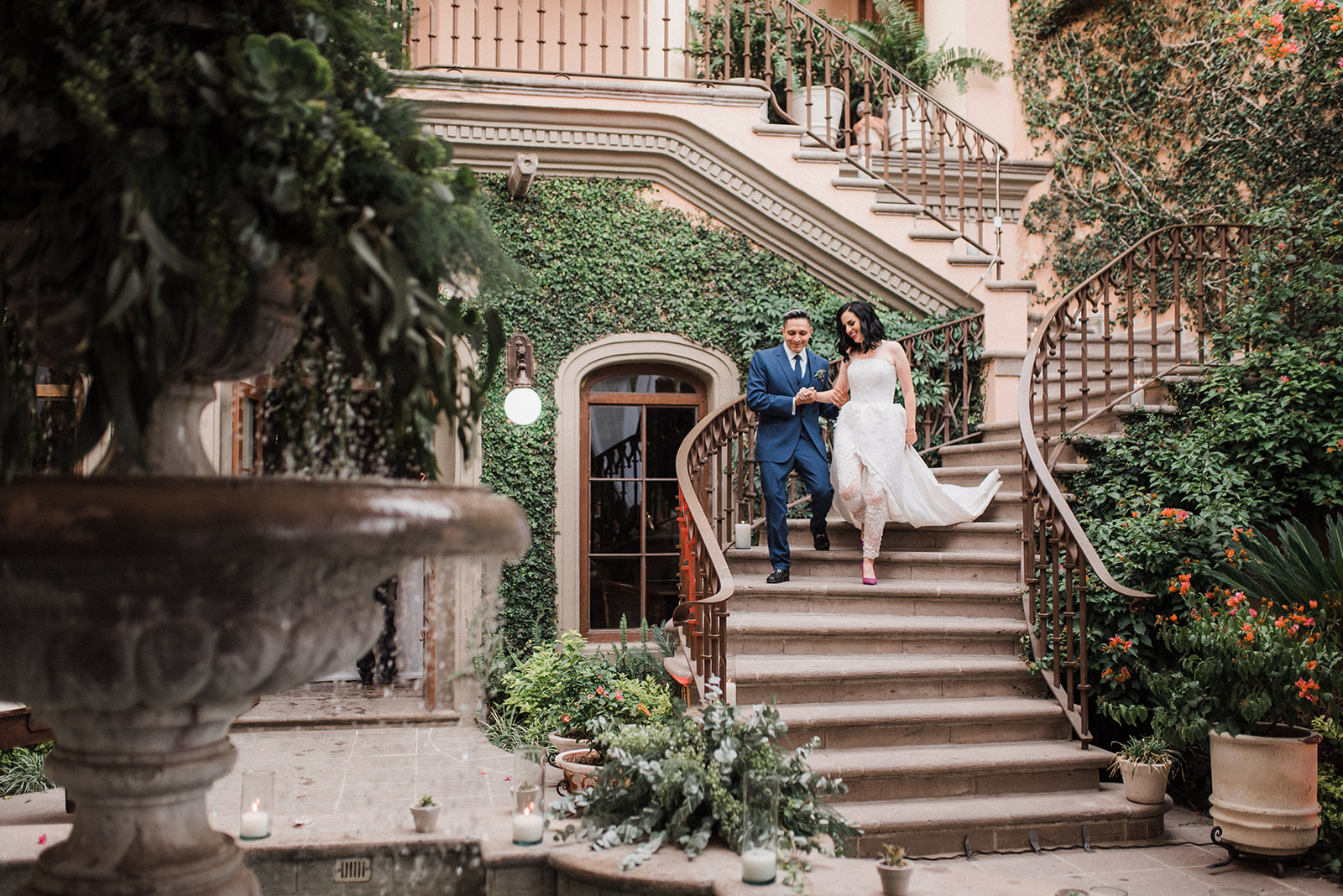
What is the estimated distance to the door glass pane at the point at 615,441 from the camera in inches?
347

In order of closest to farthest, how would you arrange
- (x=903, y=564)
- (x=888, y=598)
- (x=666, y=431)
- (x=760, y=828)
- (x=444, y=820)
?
1. (x=760, y=828)
2. (x=444, y=820)
3. (x=888, y=598)
4. (x=903, y=564)
5. (x=666, y=431)

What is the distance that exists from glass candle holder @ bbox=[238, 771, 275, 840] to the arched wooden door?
497 centimetres

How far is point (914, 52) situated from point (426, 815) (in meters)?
9.46

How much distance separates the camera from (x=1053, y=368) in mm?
8641

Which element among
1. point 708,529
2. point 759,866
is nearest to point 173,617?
point 759,866

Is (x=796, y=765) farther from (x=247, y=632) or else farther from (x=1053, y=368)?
(x=1053, y=368)

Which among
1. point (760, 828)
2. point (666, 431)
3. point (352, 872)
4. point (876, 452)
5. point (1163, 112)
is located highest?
point (1163, 112)

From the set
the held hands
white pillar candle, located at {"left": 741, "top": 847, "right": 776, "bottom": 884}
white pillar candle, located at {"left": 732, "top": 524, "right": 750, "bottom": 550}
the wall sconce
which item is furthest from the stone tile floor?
the held hands

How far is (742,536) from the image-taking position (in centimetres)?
708

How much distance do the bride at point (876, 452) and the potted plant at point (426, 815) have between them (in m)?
3.31

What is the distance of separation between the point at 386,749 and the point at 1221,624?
16.8 ft

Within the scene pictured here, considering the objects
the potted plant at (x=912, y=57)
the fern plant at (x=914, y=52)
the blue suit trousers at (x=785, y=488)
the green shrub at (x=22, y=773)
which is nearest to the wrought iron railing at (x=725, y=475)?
the blue suit trousers at (x=785, y=488)

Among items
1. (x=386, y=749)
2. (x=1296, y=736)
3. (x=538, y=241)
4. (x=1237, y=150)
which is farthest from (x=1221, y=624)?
(x=1237, y=150)

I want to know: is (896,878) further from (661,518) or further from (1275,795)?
(661,518)
